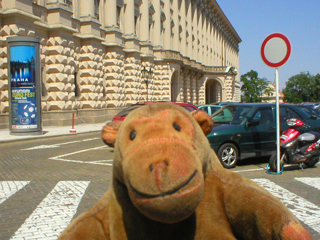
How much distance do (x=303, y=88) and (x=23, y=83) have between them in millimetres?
107705

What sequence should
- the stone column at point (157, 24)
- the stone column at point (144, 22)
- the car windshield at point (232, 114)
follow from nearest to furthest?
the car windshield at point (232, 114), the stone column at point (144, 22), the stone column at point (157, 24)

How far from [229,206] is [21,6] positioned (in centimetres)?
2045

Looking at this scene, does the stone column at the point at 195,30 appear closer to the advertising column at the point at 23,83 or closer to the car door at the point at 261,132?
the advertising column at the point at 23,83

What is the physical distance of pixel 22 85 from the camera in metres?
17.3

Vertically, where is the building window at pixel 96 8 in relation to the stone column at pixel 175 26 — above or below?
below

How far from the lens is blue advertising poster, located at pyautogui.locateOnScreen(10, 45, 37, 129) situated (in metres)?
17.2

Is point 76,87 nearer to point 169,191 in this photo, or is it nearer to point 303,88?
point 169,191

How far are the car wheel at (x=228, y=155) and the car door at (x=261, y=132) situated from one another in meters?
0.42

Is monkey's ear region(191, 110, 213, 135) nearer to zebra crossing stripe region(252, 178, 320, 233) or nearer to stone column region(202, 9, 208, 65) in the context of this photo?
zebra crossing stripe region(252, 178, 320, 233)

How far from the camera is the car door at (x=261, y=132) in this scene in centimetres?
915

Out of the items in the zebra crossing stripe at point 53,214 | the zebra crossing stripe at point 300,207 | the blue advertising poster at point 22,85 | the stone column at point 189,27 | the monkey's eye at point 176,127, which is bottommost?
the zebra crossing stripe at point 300,207

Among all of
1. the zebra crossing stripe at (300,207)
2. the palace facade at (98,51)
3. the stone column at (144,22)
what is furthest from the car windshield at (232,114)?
the stone column at (144,22)

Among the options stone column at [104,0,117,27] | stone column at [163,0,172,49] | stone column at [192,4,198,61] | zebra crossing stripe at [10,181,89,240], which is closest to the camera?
zebra crossing stripe at [10,181,89,240]

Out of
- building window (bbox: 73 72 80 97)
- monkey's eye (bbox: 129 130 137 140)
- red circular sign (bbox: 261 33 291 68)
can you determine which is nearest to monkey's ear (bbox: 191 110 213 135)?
monkey's eye (bbox: 129 130 137 140)
